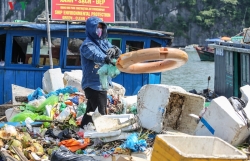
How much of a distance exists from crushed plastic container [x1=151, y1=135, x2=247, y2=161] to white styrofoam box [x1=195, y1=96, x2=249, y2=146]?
1.39ft

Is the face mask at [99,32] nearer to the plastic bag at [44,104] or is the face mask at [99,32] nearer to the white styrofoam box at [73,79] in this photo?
the plastic bag at [44,104]

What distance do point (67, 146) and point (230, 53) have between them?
962 centimetres

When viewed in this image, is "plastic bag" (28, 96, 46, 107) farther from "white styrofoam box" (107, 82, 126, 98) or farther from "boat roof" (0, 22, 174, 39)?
"boat roof" (0, 22, 174, 39)

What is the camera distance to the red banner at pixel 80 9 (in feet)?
33.1

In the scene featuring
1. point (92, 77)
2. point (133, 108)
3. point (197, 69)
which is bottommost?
point (197, 69)

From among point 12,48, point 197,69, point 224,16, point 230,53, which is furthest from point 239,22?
point 12,48

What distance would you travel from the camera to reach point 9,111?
7473 mm

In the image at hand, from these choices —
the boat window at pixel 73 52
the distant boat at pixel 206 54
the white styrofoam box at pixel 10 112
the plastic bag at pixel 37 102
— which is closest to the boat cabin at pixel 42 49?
the boat window at pixel 73 52

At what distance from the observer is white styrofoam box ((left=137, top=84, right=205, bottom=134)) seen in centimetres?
527

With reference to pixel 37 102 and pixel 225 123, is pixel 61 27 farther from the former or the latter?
pixel 225 123

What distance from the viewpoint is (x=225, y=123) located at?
4746 mm

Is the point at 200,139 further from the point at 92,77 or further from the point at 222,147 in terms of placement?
the point at 92,77

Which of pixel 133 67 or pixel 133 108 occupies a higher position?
pixel 133 67

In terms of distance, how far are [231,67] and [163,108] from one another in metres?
9.24
